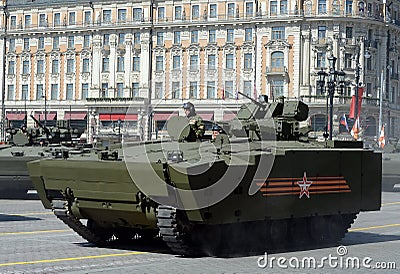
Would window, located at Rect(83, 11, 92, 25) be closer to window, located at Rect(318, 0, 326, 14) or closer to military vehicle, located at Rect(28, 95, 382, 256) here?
window, located at Rect(318, 0, 326, 14)

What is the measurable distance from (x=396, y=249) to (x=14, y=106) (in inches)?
2853

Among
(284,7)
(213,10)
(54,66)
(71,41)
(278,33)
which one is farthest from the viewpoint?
(54,66)

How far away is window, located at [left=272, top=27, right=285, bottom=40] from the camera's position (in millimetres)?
75312

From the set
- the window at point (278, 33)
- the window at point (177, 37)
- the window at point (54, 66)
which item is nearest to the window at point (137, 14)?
the window at point (177, 37)

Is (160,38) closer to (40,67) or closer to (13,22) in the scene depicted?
(40,67)

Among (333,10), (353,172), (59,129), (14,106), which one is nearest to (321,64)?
(333,10)

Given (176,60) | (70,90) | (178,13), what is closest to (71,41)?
(70,90)

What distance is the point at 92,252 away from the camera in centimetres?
1519

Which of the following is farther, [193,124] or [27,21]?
[27,21]

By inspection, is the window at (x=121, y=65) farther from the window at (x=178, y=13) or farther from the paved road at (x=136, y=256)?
the paved road at (x=136, y=256)

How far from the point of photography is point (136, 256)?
14.8 m

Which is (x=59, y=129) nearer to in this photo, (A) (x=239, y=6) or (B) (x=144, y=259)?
(B) (x=144, y=259)

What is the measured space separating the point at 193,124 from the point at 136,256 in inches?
105

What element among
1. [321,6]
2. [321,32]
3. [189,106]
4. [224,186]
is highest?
[321,6]
